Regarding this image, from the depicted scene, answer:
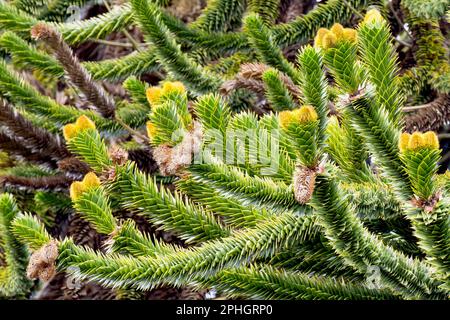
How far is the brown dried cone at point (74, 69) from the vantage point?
216 centimetres

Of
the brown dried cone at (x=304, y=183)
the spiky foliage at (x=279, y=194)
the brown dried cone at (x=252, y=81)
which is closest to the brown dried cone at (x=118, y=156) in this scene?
the spiky foliage at (x=279, y=194)

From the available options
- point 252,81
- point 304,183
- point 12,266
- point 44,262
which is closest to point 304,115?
point 304,183

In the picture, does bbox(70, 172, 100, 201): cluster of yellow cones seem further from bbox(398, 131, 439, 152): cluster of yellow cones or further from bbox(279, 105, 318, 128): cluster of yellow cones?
bbox(398, 131, 439, 152): cluster of yellow cones

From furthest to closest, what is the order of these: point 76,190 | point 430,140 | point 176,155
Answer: point 76,190
point 176,155
point 430,140

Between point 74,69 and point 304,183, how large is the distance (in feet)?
4.32

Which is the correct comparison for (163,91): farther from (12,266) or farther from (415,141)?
(12,266)

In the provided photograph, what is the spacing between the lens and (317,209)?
4.37 ft

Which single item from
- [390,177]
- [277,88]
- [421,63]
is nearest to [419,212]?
[390,177]

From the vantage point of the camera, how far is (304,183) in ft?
4.02

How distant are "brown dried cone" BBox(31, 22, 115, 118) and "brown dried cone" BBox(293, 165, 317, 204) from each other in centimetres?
122

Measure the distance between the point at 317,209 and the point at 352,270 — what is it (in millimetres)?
343

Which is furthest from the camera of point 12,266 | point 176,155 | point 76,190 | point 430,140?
point 12,266

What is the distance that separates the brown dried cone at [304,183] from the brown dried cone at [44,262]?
514 millimetres
